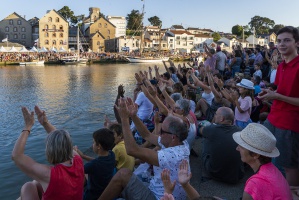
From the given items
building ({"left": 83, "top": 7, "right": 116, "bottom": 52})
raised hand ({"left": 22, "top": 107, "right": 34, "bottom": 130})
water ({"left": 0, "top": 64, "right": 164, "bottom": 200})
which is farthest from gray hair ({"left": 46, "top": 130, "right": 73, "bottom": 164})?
building ({"left": 83, "top": 7, "right": 116, "bottom": 52})

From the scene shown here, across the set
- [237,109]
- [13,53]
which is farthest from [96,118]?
[13,53]

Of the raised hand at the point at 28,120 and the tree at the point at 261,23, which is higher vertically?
the tree at the point at 261,23

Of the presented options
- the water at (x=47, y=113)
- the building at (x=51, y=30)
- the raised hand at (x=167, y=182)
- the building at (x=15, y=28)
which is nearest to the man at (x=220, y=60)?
the water at (x=47, y=113)

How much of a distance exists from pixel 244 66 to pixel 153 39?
9077cm

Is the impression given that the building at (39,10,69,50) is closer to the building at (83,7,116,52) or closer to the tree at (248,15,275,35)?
the building at (83,7,116,52)

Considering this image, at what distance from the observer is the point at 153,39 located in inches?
4156

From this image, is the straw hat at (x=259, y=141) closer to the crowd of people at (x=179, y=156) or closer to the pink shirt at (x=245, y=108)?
the crowd of people at (x=179, y=156)

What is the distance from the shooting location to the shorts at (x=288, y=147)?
386cm

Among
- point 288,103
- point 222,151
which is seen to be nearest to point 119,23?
point 222,151

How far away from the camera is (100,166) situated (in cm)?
456

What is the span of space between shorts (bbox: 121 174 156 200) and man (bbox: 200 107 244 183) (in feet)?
4.79

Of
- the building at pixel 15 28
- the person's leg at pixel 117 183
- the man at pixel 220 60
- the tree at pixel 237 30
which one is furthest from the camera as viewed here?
the tree at pixel 237 30

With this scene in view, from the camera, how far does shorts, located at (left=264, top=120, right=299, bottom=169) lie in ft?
12.7

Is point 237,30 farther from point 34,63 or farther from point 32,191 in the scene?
point 32,191
